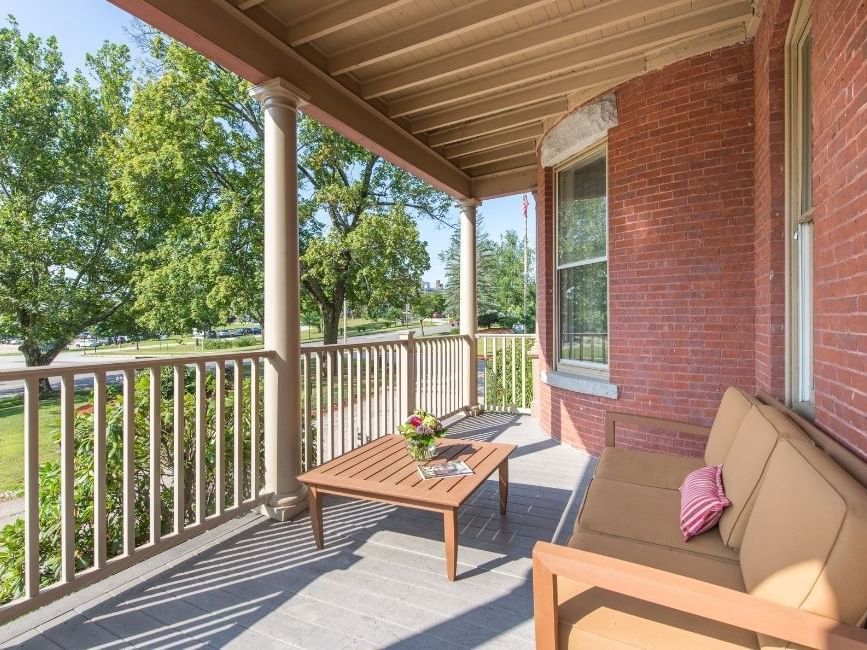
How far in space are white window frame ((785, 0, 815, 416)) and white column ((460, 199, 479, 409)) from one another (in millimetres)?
3439

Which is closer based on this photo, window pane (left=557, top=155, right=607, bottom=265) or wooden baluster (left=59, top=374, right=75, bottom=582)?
wooden baluster (left=59, top=374, right=75, bottom=582)

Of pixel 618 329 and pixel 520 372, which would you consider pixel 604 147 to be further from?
pixel 520 372

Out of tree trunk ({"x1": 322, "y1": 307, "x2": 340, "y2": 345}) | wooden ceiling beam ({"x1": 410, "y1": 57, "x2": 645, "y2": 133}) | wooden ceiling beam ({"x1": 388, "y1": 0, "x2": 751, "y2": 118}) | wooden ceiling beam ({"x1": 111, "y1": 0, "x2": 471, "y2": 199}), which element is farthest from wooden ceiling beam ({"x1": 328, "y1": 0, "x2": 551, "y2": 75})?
tree trunk ({"x1": 322, "y1": 307, "x2": 340, "y2": 345})

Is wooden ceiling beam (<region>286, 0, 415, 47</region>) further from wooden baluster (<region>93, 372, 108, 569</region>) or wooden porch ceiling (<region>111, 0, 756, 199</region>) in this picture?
wooden baluster (<region>93, 372, 108, 569</region>)

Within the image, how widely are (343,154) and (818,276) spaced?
502 inches

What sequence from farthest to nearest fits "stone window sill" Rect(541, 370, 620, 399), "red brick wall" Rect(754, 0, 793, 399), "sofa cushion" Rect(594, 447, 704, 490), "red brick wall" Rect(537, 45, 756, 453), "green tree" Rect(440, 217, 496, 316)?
"green tree" Rect(440, 217, 496, 316) → "stone window sill" Rect(541, 370, 620, 399) → "red brick wall" Rect(537, 45, 756, 453) → "red brick wall" Rect(754, 0, 793, 399) → "sofa cushion" Rect(594, 447, 704, 490)

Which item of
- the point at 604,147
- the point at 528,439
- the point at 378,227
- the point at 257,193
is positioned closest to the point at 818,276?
the point at 604,147

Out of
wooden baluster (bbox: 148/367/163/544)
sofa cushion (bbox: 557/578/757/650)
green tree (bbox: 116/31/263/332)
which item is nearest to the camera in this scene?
sofa cushion (bbox: 557/578/757/650)

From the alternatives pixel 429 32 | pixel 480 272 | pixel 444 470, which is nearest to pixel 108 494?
pixel 444 470

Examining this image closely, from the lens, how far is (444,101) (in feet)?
12.2

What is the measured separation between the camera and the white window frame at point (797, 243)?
2.34 m

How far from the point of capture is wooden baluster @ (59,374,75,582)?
1.87 m

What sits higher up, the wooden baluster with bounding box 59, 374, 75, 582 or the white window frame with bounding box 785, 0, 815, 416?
the white window frame with bounding box 785, 0, 815, 416

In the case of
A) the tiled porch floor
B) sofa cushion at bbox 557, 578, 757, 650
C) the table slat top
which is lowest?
the tiled porch floor
